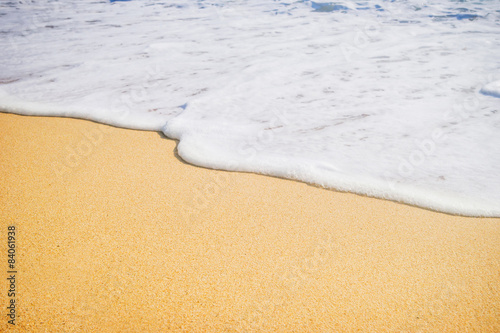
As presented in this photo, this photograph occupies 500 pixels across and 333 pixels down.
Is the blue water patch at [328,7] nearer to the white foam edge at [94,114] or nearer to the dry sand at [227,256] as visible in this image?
Answer: the white foam edge at [94,114]

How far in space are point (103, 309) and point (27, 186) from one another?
1119mm

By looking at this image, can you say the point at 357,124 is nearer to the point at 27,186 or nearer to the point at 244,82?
the point at 244,82

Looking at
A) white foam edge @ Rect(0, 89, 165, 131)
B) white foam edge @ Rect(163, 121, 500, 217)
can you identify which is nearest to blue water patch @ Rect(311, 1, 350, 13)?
white foam edge @ Rect(0, 89, 165, 131)

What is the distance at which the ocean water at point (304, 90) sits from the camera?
2.13 meters

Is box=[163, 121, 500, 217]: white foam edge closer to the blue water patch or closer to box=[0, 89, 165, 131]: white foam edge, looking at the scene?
box=[0, 89, 165, 131]: white foam edge

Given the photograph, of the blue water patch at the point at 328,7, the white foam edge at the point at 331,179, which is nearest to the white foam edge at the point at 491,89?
the white foam edge at the point at 331,179

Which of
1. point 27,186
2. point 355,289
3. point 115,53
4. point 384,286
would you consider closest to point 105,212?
point 27,186

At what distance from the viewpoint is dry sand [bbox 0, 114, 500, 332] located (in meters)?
1.21

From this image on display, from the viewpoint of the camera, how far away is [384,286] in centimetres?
134

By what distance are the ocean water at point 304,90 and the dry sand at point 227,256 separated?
271 mm

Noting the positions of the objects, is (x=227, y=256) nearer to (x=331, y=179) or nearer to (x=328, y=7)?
(x=331, y=179)

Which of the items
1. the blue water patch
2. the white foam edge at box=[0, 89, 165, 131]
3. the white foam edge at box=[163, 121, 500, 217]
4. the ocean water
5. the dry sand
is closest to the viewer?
the dry sand

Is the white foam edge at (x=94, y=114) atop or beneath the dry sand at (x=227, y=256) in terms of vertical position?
atop

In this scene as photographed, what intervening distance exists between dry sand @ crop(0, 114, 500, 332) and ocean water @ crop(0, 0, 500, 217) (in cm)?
27
